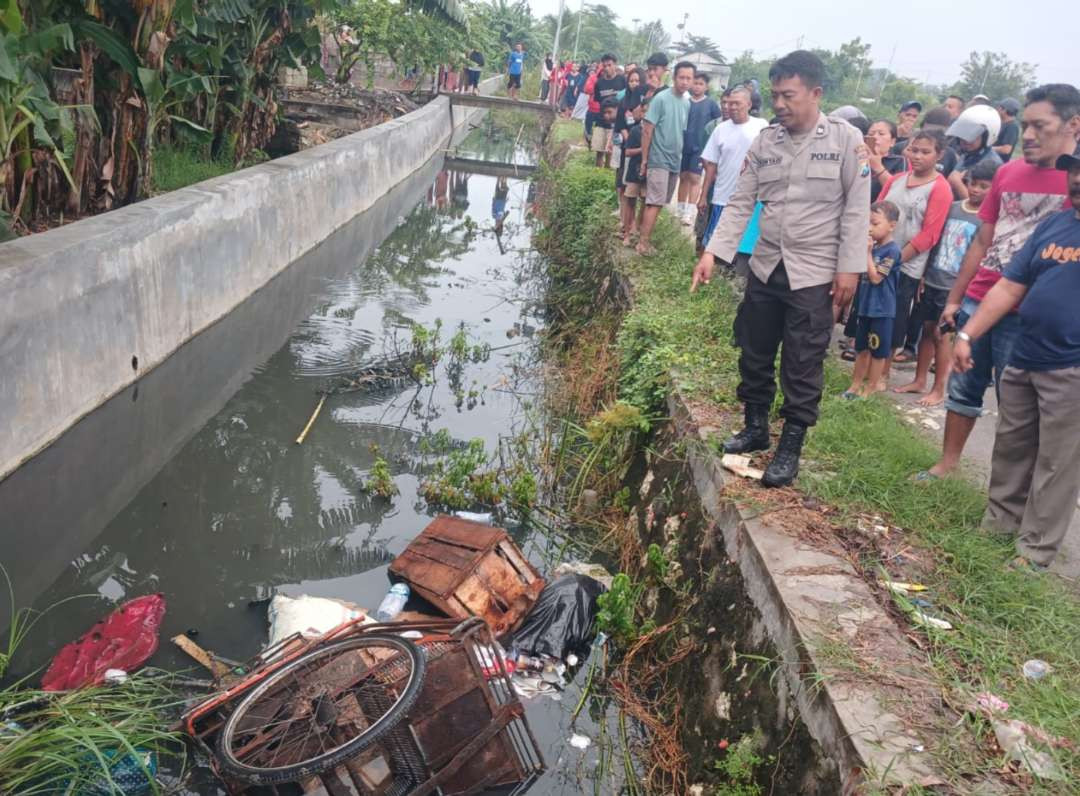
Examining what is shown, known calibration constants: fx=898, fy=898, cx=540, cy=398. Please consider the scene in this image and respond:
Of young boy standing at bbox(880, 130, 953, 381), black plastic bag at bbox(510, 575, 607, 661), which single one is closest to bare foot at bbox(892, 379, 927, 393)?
young boy standing at bbox(880, 130, 953, 381)

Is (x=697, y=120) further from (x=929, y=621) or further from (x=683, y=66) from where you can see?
(x=929, y=621)

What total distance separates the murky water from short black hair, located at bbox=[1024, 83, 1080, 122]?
10.8 ft

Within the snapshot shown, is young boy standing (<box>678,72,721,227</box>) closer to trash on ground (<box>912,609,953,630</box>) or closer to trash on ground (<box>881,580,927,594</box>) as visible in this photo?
trash on ground (<box>881,580,927,594</box>)

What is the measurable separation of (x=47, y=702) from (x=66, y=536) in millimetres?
1654

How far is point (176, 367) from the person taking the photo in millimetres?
6719

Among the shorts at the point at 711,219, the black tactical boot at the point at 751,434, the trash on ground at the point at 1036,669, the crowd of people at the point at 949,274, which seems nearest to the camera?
the trash on ground at the point at 1036,669

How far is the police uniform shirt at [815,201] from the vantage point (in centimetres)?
387

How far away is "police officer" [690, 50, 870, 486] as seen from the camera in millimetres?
3857

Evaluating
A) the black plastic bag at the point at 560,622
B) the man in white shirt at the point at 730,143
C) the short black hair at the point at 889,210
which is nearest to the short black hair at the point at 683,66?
the man in white shirt at the point at 730,143

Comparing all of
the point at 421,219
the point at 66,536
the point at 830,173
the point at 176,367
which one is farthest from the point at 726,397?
the point at 421,219

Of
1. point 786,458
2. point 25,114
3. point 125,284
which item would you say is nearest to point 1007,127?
point 786,458

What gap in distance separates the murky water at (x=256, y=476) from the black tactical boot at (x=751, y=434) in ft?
4.53

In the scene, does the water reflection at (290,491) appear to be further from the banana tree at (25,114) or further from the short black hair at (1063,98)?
the short black hair at (1063,98)

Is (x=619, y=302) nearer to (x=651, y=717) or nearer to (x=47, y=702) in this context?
(x=651, y=717)
